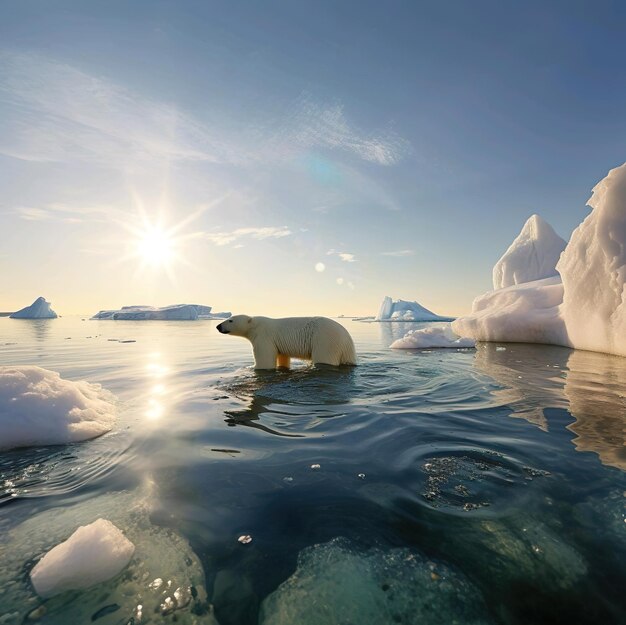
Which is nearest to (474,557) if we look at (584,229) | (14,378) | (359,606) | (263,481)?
(359,606)

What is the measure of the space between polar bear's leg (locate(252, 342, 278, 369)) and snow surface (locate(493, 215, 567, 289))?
85.3ft

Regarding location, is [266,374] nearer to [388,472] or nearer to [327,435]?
[327,435]

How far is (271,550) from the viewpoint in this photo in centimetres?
192

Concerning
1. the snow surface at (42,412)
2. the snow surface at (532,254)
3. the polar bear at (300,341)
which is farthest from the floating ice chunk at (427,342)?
the snow surface at (532,254)

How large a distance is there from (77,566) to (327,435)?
8.29ft

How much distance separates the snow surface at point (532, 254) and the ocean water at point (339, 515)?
86.8 feet

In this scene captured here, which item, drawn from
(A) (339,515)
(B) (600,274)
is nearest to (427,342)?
(B) (600,274)

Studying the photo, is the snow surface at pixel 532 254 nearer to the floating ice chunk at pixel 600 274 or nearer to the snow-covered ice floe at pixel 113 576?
the floating ice chunk at pixel 600 274

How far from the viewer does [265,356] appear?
889 cm

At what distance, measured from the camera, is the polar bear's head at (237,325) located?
366 inches

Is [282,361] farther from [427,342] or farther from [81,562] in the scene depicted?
Answer: [427,342]

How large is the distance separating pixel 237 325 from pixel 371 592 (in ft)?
26.7

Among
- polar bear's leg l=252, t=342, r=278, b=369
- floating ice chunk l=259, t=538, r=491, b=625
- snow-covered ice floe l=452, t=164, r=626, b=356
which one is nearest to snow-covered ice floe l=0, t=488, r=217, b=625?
floating ice chunk l=259, t=538, r=491, b=625

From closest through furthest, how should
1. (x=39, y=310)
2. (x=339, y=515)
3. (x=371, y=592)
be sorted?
(x=371, y=592), (x=339, y=515), (x=39, y=310)
